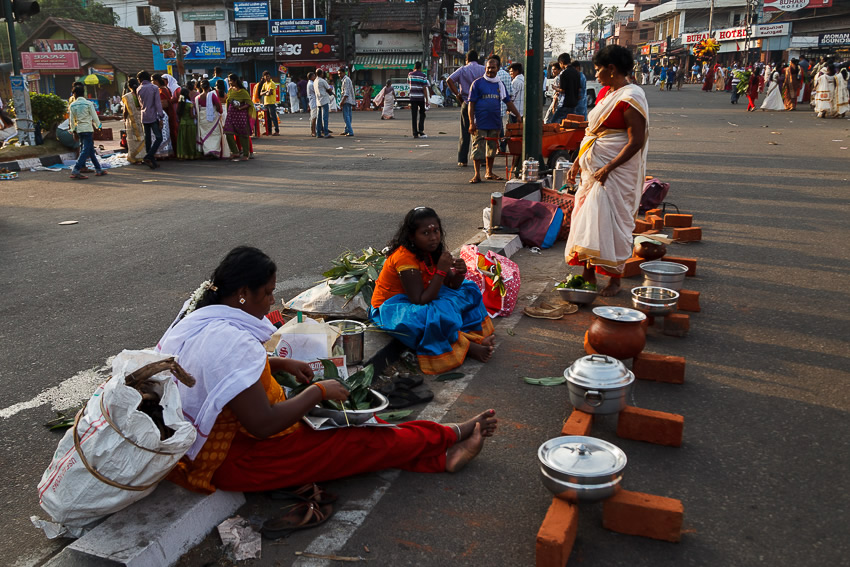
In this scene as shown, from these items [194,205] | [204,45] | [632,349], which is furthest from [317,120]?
[204,45]

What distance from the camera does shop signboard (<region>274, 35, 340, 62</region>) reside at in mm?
39844

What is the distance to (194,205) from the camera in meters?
9.58

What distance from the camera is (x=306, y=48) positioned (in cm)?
4028

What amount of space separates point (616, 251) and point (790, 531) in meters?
2.89

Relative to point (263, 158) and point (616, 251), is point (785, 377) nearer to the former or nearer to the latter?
point (616, 251)

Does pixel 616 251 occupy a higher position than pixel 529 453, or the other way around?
pixel 616 251

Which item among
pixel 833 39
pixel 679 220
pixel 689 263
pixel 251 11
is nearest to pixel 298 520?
pixel 689 263

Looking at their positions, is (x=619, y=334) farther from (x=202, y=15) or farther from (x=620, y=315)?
(x=202, y=15)

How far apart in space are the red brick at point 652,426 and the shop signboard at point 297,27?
4046cm

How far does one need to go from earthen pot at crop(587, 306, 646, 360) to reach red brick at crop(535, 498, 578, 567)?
147 centimetres

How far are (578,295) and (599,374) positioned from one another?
6.96 ft

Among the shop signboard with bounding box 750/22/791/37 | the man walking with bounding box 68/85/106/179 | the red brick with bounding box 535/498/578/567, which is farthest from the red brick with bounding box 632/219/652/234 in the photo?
the shop signboard with bounding box 750/22/791/37

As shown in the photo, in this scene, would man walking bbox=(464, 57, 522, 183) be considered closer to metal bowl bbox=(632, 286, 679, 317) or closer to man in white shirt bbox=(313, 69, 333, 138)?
metal bowl bbox=(632, 286, 679, 317)

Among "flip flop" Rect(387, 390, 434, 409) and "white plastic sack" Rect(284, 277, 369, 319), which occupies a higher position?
"white plastic sack" Rect(284, 277, 369, 319)
